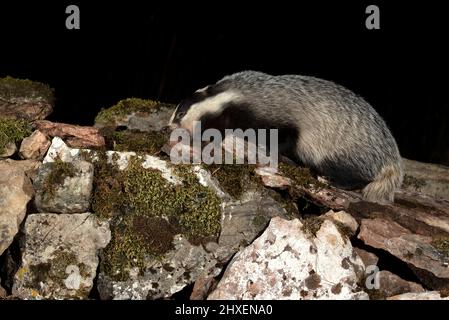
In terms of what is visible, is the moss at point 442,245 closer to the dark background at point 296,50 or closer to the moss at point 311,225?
the moss at point 311,225

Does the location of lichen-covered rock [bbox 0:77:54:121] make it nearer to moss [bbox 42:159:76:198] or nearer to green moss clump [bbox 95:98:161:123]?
green moss clump [bbox 95:98:161:123]

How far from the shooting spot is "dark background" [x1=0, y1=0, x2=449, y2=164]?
6363 millimetres

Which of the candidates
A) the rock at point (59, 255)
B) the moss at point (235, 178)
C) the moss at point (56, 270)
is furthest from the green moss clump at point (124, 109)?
the moss at point (56, 270)

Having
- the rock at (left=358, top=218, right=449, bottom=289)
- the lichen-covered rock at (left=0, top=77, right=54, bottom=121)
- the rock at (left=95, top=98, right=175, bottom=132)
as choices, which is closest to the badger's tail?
the rock at (left=358, top=218, right=449, bottom=289)

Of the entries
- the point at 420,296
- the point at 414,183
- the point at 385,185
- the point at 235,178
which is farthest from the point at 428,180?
the point at 235,178

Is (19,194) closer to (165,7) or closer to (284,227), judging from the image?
(284,227)

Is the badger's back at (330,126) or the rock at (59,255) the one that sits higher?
the badger's back at (330,126)

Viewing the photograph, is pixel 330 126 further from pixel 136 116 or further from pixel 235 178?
pixel 136 116

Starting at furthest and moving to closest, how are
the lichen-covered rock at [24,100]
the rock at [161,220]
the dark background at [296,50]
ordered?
the dark background at [296,50]
the lichen-covered rock at [24,100]
the rock at [161,220]

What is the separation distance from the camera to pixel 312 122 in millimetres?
4188

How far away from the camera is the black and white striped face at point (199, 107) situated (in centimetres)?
412

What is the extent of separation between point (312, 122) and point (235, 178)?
812 mm

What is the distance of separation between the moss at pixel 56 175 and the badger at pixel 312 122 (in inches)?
34.0

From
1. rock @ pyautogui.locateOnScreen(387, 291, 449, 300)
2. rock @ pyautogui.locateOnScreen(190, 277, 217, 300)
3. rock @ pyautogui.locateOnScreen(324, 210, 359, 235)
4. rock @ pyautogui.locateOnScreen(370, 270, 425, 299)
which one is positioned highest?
rock @ pyautogui.locateOnScreen(324, 210, 359, 235)
